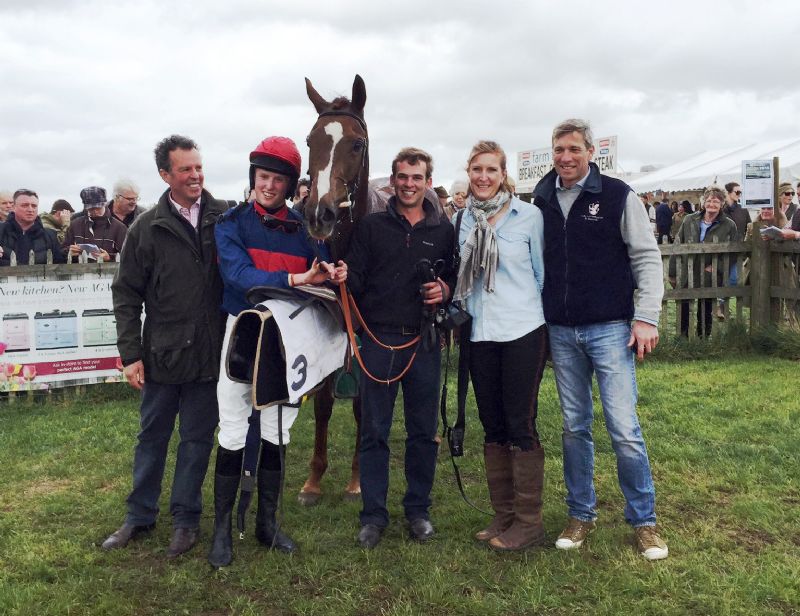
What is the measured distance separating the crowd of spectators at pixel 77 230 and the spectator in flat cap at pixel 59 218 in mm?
1306

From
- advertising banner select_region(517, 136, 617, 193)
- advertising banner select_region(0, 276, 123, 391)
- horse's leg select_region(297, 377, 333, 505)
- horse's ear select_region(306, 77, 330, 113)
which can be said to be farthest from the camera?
advertising banner select_region(517, 136, 617, 193)

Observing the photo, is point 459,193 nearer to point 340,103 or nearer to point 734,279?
point 734,279

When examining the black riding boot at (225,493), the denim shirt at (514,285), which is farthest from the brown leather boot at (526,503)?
the black riding boot at (225,493)

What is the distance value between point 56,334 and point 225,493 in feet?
14.5

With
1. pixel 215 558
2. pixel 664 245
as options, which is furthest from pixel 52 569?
pixel 664 245

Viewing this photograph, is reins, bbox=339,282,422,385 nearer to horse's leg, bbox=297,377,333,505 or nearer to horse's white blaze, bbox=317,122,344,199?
horse's white blaze, bbox=317,122,344,199

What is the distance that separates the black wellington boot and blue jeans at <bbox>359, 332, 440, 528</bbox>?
1.49 feet

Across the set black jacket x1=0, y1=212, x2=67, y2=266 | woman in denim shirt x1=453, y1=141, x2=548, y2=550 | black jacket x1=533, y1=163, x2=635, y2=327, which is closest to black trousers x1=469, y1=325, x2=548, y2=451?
woman in denim shirt x1=453, y1=141, x2=548, y2=550

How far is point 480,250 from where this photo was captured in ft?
11.9

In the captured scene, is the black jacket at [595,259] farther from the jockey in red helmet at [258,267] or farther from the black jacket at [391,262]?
the jockey in red helmet at [258,267]

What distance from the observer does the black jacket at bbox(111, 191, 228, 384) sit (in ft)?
12.4

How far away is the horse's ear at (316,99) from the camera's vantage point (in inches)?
158

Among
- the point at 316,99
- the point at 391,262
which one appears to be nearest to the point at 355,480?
the point at 391,262

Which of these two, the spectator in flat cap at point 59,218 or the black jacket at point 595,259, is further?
the spectator in flat cap at point 59,218
